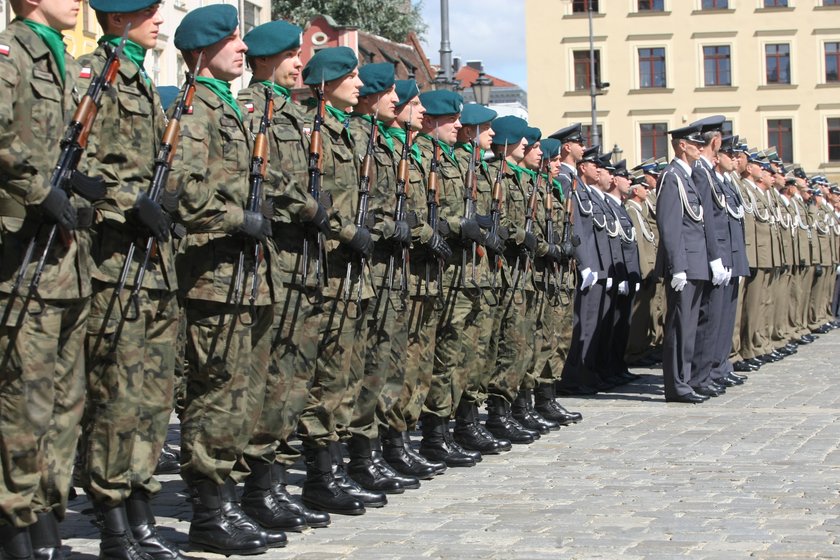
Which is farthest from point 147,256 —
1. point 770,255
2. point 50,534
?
point 770,255

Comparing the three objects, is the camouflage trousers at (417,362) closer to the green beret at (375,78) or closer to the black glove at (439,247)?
the black glove at (439,247)

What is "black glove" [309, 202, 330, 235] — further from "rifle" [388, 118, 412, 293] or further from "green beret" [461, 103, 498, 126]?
"green beret" [461, 103, 498, 126]

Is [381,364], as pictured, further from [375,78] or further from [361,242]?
[375,78]

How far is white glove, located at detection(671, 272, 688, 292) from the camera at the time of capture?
45.0 feet

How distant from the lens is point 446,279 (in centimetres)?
983

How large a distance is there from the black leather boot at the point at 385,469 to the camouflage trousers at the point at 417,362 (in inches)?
11.7

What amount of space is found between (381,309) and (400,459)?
1013 mm

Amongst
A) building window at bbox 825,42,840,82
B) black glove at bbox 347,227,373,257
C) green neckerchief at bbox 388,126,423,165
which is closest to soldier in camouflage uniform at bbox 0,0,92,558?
black glove at bbox 347,227,373,257

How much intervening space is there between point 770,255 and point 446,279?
9227 millimetres

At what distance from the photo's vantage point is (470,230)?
9859 millimetres

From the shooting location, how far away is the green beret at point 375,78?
8844 millimetres

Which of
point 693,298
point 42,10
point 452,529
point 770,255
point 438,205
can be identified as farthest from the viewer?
point 770,255

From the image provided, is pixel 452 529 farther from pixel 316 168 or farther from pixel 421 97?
pixel 421 97

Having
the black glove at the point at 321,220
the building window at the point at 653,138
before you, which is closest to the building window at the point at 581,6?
the building window at the point at 653,138
